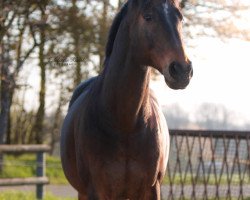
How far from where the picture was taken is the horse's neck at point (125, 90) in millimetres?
3988

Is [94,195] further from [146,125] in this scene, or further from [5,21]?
[5,21]

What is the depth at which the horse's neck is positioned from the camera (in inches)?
157

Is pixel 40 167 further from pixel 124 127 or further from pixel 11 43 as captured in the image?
pixel 124 127

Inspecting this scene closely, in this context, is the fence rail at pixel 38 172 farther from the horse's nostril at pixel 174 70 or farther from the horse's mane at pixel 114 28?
the horse's nostril at pixel 174 70

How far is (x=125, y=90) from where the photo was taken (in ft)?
13.3

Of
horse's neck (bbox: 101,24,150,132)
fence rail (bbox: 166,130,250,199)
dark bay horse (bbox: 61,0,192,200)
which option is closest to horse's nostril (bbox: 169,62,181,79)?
dark bay horse (bbox: 61,0,192,200)

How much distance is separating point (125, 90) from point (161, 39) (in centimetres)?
67

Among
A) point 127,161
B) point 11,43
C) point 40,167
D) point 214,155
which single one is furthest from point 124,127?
point 11,43

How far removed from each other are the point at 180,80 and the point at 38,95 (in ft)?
54.0

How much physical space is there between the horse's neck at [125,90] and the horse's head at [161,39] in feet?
0.50

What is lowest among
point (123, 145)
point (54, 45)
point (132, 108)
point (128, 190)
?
point (128, 190)

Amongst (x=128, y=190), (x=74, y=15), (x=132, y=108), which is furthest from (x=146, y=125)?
(x=74, y=15)

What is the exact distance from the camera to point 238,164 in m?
9.83

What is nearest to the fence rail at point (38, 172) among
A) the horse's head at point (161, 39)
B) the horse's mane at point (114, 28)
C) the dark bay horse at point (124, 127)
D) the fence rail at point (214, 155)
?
the fence rail at point (214, 155)
